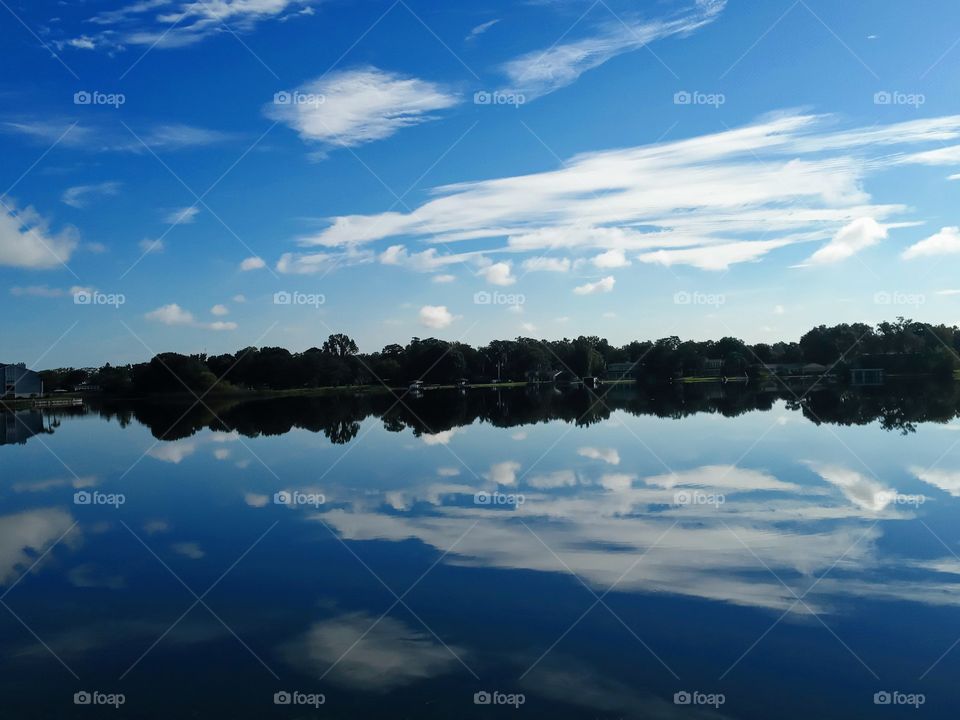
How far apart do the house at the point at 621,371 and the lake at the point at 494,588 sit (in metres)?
140

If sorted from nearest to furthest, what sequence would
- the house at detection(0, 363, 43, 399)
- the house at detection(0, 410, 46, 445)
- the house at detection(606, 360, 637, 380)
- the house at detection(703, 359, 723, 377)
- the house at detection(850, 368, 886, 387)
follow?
the house at detection(0, 410, 46, 445) → the house at detection(0, 363, 43, 399) → the house at detection(850, 368, 886, 387) → the house at detection(606, 360, 637, 380) → the house at detection(703, 359, 723, 377)

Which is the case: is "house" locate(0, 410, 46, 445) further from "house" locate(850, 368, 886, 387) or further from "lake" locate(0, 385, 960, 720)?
"house" locate(850, 368, 886, 387)

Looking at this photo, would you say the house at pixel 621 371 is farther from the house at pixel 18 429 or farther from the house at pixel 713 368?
the house at pixel 18 429

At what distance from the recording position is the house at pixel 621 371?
16700 centimetres

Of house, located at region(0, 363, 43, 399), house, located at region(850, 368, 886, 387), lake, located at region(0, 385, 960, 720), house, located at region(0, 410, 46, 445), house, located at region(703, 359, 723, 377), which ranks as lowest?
lake, located at region(0, 385, 960, 720)

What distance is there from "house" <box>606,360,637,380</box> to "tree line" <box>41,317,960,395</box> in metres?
0.79

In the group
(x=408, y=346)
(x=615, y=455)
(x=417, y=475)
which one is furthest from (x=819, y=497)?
(x=408, y=346)

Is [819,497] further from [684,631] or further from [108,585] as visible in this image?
[108,585]

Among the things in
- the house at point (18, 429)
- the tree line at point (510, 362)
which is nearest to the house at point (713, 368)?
the tree line at point (510, 362)

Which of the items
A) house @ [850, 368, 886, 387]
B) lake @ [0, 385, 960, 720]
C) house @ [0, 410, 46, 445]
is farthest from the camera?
house @ [850, 368, 886, 387]

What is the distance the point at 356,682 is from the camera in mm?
9266

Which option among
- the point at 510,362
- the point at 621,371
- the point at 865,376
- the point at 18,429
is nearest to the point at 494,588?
the point at 18,429

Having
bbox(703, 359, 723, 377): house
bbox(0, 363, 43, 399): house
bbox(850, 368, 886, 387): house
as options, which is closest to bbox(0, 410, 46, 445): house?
bbox(0, 363, 43, 399): house

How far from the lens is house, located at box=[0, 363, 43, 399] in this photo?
10721 centimetres
